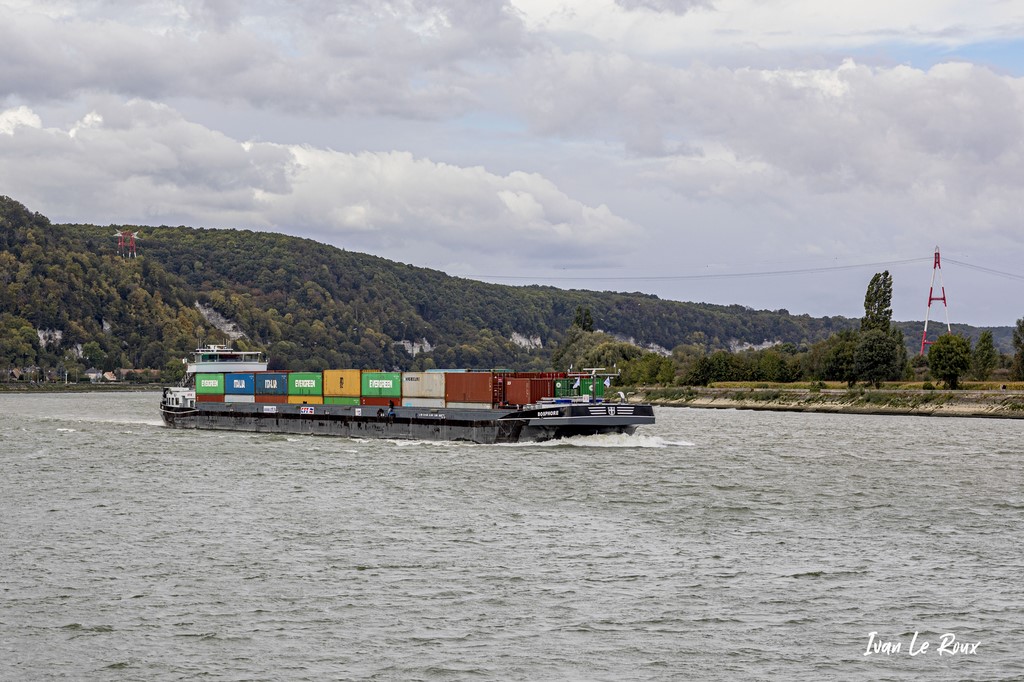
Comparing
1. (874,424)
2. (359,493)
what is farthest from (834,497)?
(874,424)

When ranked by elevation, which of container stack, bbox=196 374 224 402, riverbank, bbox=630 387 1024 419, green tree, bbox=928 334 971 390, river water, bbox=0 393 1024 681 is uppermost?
green tree, bbox=928 334 971 390

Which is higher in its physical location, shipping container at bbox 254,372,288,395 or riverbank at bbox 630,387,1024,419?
shipping container at bbox 254,372,288,395

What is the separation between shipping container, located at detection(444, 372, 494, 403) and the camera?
74.7 meters

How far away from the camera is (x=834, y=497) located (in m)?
48.0

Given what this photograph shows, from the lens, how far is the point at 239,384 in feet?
316

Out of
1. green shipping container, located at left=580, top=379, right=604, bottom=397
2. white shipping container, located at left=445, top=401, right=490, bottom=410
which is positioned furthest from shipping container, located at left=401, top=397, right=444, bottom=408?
green shipping container, located at left=580, top=379, right=604, bottom=397

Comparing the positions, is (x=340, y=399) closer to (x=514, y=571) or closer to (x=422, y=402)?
(x=422, y=402)

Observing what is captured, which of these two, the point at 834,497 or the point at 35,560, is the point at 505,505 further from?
the point at 35,560

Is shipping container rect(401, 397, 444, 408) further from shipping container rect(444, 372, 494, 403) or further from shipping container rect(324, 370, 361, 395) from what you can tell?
shipping container rect(324, 370, 361, 395)

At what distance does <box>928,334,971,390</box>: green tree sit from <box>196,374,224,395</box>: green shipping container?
8056cm

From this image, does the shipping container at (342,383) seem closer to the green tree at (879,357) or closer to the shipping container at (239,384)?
the shipping container at (239,384)

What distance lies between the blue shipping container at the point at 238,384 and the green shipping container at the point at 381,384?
15.2 m

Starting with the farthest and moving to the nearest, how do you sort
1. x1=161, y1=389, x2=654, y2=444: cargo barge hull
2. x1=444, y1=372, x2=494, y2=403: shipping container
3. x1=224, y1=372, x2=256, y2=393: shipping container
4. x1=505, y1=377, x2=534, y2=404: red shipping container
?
x1=224, y1=372, x2=256, y2=393: shipping container → x1=444, y1=372, x2=494, y2=403: shipping container → x1=505, y1=377, x2=534, y2=404: red shipping container → x1=161, y1=389, x2=654, y2=444: cargo barge hull

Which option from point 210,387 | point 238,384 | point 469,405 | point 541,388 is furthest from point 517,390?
point 210,387
